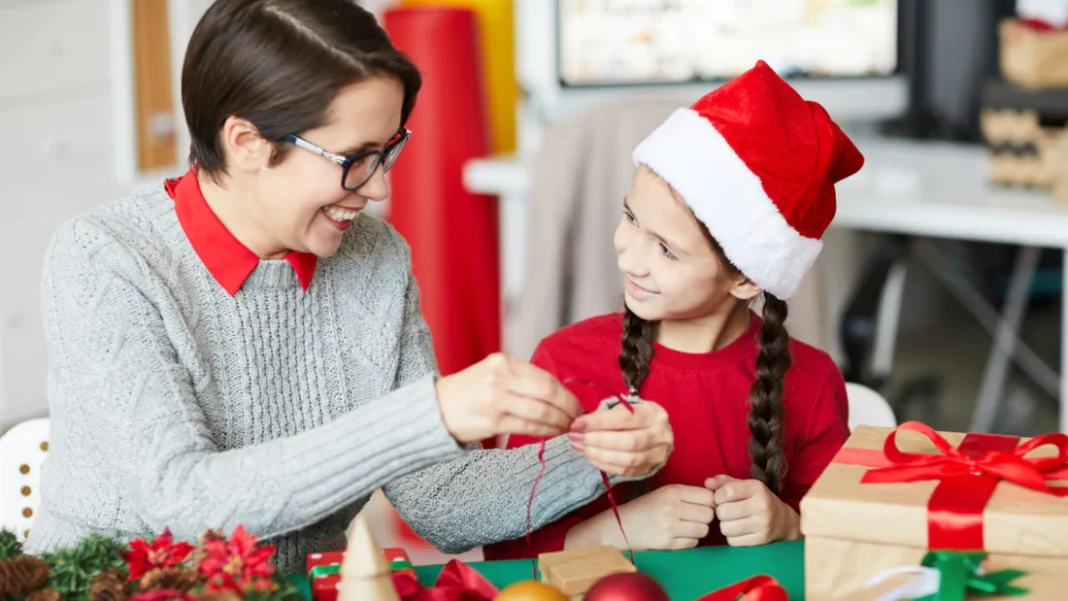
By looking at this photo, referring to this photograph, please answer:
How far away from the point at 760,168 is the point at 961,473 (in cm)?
40

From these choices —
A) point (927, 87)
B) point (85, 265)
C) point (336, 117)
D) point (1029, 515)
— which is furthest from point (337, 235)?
point (927, 87)

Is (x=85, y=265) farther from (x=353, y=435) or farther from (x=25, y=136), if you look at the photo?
(x=25, y=136)

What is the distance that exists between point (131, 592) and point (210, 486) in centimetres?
17

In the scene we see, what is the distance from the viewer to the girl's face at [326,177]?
1.16 m

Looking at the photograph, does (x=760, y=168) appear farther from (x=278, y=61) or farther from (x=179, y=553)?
(x=179, y=553)

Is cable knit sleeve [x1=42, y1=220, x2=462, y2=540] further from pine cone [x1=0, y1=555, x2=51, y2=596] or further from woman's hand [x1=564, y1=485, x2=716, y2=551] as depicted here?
woman's hand [x1=564, y1=485, x2=716, y2=551]

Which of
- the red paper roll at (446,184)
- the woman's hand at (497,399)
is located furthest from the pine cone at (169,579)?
the red paper roll at (446,184)

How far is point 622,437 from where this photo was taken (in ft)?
3.61

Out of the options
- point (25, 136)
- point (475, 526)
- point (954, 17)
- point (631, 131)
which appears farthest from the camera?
point (954, 17)

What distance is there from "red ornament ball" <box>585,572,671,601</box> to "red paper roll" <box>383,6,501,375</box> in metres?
2.04

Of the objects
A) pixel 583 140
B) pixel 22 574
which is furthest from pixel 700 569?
pixel 583 140

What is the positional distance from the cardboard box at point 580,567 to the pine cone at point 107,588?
326 mm

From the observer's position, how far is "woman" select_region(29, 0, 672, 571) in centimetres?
105

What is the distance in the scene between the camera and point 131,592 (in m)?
0.90
